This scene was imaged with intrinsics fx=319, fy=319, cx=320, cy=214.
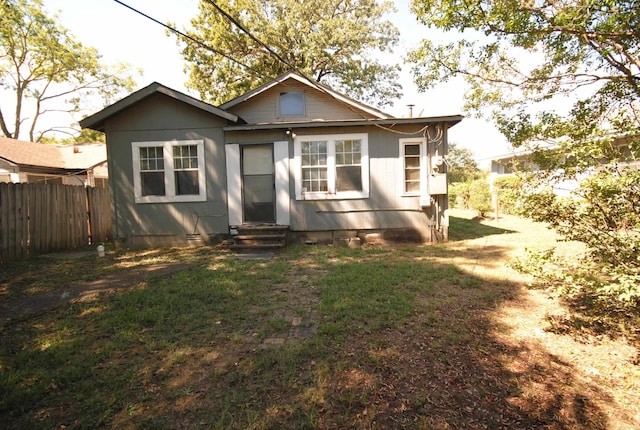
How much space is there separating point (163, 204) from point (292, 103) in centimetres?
500

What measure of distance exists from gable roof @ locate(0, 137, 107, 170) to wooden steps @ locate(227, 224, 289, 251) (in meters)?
12.1

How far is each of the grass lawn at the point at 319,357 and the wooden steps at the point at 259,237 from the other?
2.58 meters

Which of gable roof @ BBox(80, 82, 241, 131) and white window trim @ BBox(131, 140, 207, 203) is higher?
gable roof @ BBox(80, 82, 241, 131)

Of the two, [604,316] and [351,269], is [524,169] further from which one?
[351,269]

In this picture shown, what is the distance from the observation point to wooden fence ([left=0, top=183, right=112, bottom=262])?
6.77 metres

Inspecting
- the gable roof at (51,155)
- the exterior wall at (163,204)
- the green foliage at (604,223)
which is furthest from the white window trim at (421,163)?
the gable roof at (51,155)

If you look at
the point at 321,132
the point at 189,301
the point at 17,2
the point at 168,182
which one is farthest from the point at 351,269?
the point at 17,2

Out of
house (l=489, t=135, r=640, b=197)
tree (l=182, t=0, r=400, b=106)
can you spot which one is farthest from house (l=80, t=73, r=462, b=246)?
tree (l=182, t=0, r=400, b=106)

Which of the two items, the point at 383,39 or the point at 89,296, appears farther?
the point at 383,39

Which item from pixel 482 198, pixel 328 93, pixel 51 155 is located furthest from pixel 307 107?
pixel 51 155

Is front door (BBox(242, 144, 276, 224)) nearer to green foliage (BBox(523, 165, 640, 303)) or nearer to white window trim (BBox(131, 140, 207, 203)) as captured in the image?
white window trim (BBox(131, 140, 207, 203))

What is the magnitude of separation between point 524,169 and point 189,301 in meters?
4.47

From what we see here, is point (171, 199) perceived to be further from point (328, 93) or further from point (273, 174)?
point (328, 93)

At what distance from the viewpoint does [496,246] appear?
7.96 meters
